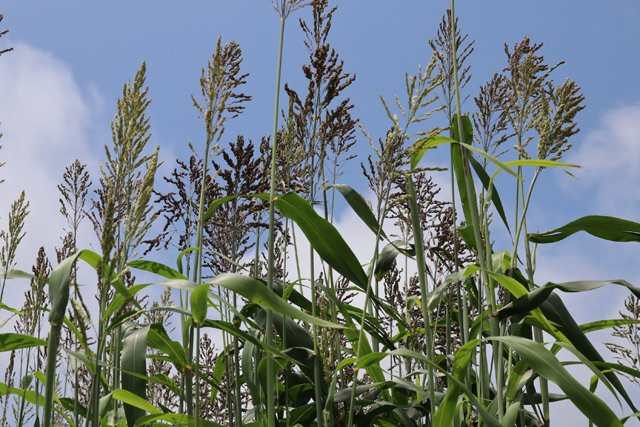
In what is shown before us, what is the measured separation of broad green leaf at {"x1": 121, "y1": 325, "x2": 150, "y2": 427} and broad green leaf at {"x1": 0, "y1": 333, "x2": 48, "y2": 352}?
0.94ft

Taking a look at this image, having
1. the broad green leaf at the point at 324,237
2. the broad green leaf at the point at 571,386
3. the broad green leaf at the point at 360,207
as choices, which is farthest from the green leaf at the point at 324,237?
the broad green leaf at the point at 571,386

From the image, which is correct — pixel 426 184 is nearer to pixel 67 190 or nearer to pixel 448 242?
pixel 448 242

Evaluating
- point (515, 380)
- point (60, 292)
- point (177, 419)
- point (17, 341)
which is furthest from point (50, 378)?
point (515, 380)

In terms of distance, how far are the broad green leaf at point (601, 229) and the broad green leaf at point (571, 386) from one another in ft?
2.43

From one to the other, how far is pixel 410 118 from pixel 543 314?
34.3 inches

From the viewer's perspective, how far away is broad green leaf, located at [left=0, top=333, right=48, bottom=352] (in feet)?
5.11

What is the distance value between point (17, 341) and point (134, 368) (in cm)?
46

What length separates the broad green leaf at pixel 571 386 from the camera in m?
1.29

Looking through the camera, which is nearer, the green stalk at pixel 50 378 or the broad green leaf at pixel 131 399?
the green stalk at pixel 50 378

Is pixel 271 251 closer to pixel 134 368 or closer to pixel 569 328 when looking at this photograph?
pixel 134 368

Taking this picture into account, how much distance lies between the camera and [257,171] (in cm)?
220

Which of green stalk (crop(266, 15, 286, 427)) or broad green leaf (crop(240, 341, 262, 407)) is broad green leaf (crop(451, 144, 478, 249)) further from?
broad green leaf (crop(240, 341, 262, 407))

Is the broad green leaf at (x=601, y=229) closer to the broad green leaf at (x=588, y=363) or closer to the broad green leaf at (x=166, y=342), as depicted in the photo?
the broad green leaf at (x=588, y=363)

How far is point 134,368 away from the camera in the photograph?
1.48m
